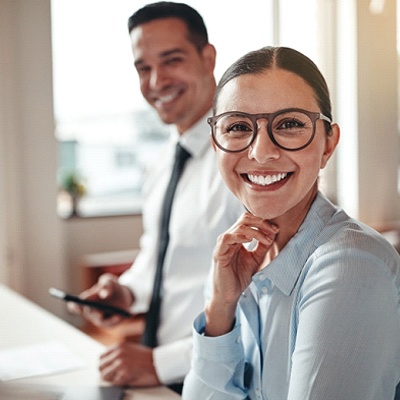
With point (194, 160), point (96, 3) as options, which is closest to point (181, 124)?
point (194, 160)

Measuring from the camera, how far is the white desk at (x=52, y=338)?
1.32 meters

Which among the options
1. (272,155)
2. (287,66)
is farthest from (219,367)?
(287,66)

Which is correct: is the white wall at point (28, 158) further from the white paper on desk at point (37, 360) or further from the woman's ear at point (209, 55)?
the woman's ear at point (209, 55)

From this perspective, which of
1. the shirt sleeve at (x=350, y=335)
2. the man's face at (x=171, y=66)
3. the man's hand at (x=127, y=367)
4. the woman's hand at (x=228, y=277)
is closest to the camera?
the shirt sleeve at (x=350, y=335)

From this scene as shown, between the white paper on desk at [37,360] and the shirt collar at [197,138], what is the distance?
635 millimetres

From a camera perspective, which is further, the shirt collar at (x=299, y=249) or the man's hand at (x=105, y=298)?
the man's hand at (x=105, y=298)

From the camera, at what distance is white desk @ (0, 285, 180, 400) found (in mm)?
1318

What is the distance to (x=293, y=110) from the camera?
86 centimetres

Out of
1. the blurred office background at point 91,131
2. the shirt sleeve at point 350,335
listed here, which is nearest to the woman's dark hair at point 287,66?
the shirt sleeve at point 350,335

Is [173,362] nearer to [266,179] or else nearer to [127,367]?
[127,367]

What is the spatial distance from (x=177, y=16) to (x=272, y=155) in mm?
714

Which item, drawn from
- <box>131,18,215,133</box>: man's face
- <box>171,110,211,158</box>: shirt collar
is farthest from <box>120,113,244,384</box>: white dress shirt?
<box>131,18,215,133</box>: man's face

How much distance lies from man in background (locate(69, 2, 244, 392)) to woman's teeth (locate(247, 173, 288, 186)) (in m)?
0.55

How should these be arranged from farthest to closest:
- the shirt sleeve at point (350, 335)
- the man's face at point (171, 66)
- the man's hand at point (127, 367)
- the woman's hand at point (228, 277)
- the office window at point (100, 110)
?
the office window at point (100, 110) → the man's face at point (171, 66) → the man's hand at point (127, 367) → the woman's hand at point (228, 277) → the shirt sleeve at point (350, 335)
